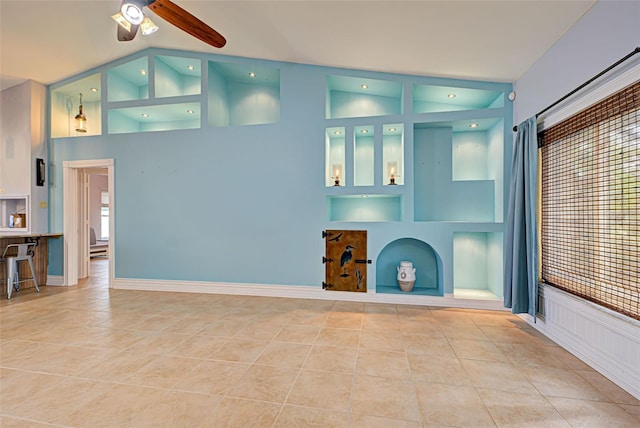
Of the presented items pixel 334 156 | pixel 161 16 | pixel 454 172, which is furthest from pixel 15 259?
pixel 454 172

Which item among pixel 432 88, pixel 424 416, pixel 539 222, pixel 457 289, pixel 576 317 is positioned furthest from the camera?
pixel 457 289

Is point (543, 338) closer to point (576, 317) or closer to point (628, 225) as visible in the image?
point (576, 317)

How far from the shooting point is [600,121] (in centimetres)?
227

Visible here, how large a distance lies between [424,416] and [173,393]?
164cm

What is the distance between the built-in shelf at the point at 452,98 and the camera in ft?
12.6

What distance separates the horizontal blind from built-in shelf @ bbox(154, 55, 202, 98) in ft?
16.6

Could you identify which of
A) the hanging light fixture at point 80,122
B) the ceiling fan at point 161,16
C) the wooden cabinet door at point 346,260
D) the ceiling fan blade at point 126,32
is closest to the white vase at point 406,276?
the wooden cabinet door at point 346,260

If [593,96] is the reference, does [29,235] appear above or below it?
below

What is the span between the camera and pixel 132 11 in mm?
2355

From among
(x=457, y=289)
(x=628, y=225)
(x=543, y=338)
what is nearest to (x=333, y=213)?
(x=457, y=289)

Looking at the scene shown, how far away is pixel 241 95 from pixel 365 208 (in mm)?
2923

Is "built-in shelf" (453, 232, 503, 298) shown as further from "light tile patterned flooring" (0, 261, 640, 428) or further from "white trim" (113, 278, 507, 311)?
"light tile patterned flooring" (0, 261, 640, 428)

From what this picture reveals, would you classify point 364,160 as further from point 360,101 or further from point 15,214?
point 15,214

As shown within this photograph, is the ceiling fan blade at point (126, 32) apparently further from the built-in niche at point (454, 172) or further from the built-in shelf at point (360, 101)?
the built-in niche at point (454, 172)
